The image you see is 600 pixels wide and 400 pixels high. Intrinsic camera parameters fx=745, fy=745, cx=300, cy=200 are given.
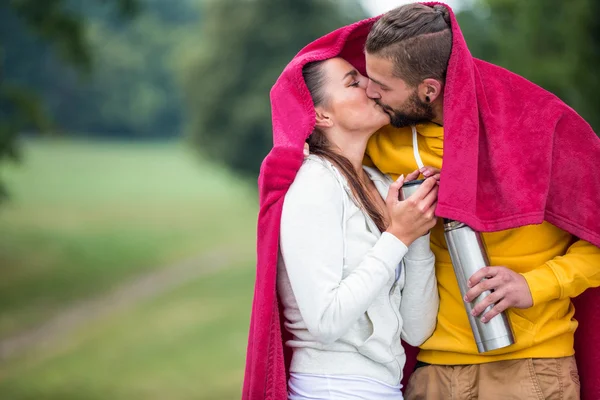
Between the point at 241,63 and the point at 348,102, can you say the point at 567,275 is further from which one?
the point at 241,63

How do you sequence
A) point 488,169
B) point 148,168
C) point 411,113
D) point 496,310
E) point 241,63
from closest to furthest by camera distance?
point 496,310 < point 488,169 < point 411,113 < point 241,63 < point 148,168

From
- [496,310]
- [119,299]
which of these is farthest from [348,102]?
[119,299]

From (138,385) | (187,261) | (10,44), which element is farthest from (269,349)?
(10,44)

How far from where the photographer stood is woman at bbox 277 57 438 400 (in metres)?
2.16

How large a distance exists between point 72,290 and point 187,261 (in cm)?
402

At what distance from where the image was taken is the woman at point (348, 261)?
216 centimetres

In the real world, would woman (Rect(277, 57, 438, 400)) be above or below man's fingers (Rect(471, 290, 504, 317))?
above

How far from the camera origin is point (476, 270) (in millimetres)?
2162

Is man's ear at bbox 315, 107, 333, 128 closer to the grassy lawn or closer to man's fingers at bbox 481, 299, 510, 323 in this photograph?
man's fingers at bbox 481, 299, 510, 323

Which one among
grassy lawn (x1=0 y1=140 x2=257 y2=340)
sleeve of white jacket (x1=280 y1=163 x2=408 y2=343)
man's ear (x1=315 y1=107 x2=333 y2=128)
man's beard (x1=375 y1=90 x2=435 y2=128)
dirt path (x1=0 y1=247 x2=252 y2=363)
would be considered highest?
grassy lawn (x1=0 y1=140 x2=257 y2=340)

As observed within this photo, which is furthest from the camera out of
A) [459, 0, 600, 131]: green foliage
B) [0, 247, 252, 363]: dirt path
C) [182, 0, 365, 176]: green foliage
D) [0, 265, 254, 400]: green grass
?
[182, 0, 365, 176]: green foliage

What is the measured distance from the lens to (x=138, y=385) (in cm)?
1026

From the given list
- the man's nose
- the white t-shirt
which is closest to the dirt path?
the white t-shirt

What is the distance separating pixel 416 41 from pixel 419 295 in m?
0.78
